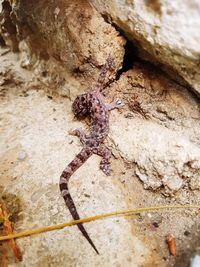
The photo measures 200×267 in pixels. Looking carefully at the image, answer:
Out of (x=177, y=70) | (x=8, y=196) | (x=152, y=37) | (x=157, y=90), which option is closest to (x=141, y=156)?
(x=157, y=90)

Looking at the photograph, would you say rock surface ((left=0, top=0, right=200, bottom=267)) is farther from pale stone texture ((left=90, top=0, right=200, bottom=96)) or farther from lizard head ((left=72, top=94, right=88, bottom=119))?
lizard head ((left=72, top=94, right=88, bottom=119))

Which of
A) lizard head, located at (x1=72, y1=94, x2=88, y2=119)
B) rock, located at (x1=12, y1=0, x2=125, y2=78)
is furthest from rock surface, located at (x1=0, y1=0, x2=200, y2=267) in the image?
lizard head, located at (x1=72, y1=94, x2=88, y2=119)

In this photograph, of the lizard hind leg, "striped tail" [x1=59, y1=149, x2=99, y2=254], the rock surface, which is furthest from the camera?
the lizard hind leg

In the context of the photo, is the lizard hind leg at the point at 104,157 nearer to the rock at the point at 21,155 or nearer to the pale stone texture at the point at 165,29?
the rock at the point at 21,155

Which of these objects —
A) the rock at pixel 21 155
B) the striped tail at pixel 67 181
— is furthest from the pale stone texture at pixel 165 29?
the rock at pixel 21 155

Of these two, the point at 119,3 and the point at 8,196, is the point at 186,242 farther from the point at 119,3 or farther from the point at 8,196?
the point at 119,3
